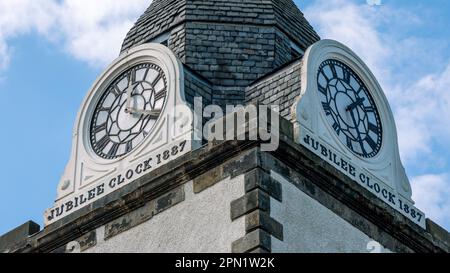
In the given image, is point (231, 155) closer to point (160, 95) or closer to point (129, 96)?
point (160, 95)

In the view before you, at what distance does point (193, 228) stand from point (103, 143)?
3241mm

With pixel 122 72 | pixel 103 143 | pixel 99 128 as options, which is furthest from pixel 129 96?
pixel 103 143

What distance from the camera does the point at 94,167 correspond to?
31.0 meters

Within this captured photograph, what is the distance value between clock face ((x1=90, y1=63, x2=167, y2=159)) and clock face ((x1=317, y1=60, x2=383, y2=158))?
9.18 feet

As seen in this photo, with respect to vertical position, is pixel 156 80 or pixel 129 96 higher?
pixel 156 80

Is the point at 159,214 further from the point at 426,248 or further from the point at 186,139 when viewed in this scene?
the point at 426,248

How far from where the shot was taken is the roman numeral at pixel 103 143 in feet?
103

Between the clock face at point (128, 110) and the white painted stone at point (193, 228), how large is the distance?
1.67 meters

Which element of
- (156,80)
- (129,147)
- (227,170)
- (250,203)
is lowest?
(250,203)

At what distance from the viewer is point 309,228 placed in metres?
29.0

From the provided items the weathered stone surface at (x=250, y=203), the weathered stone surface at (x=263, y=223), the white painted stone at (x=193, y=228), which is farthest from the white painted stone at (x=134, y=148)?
the weathered stone surface at (x=263, y=223)
